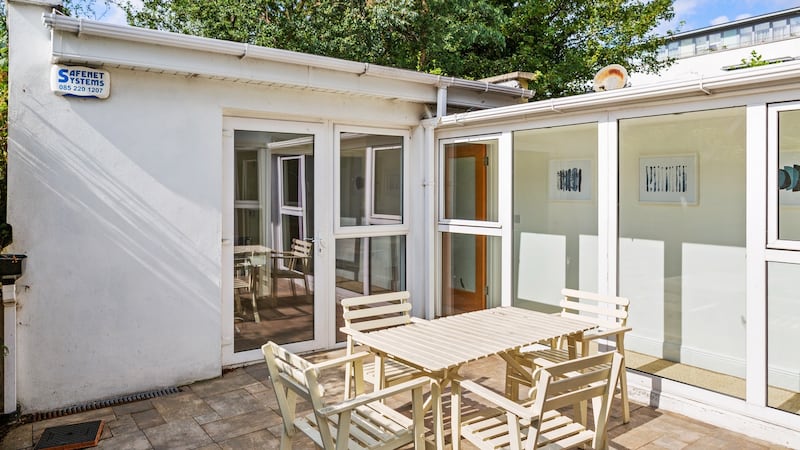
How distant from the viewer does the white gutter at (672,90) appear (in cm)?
345

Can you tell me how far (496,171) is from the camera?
5617mm

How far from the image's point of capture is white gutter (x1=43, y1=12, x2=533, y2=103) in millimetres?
3967

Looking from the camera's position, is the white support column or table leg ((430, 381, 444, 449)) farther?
the white support column

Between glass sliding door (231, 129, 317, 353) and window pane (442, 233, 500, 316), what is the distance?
1583mm

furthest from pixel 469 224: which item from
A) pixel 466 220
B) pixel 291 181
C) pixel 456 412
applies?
pixel 456 412

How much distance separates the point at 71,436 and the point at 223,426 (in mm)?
970

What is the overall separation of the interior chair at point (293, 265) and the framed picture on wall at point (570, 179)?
99.6 inches

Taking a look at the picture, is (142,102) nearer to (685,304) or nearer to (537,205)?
(537,205)

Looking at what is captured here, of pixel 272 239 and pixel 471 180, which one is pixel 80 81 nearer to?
pixel 272 239

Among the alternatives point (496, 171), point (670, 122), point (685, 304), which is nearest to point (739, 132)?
point (670, 122)

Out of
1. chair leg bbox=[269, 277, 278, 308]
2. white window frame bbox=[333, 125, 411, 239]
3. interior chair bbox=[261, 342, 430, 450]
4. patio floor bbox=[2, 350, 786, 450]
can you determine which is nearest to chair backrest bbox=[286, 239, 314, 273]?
chair leg bbox=[269, 277, 278, 308]

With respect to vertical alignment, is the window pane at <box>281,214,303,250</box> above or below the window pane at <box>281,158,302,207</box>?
below

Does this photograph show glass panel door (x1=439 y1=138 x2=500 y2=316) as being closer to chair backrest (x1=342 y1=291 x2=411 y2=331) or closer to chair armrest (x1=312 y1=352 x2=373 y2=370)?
chair backrest (x1=342 y1=291 x2=411 y2=331)

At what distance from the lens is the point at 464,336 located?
357 centimetres
